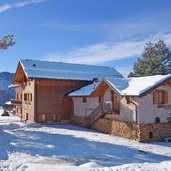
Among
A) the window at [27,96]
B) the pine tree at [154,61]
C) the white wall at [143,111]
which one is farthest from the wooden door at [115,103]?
the pine tree at [154,61]

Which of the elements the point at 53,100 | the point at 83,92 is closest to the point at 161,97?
the point at 83,92

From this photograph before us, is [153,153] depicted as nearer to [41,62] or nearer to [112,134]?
[112,134]

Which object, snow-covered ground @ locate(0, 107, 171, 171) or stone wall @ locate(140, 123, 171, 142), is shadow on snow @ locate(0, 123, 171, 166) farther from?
stone wall @ locate(140, 123, 171, 142)

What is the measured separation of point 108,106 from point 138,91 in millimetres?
5146

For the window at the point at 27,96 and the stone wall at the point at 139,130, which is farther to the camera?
the window at the point at 27,96

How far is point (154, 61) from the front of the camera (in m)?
55.6

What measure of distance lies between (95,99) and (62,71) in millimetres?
9110

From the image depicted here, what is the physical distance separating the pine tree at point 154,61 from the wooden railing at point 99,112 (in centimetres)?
2782

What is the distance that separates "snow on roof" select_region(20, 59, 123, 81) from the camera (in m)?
36.2

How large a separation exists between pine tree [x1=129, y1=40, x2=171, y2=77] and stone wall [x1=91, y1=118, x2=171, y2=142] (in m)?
30.0

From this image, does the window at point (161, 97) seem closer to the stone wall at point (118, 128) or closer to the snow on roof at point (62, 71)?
the stone wall at point (118, 128)

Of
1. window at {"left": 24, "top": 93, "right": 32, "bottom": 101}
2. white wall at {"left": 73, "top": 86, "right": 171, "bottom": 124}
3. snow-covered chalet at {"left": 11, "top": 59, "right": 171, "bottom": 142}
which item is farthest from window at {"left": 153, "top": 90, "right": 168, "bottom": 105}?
window at {"left": 24, "top": 93, "right": 32, "bottom": 101}

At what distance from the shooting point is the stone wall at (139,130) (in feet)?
81.1

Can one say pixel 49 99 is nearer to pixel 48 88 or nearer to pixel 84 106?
pixel 48 88
